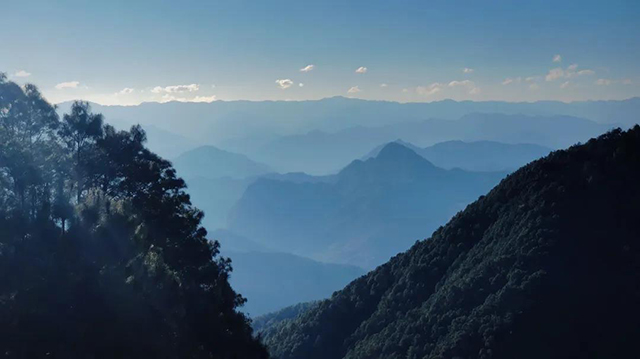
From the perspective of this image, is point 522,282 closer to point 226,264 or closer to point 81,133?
point 226,264

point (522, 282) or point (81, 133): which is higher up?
point (81, 133)

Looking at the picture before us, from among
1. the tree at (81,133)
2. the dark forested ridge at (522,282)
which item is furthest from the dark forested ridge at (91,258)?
the dark forested ridge at (522,282)

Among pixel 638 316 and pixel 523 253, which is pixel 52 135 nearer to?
pixel 523 253

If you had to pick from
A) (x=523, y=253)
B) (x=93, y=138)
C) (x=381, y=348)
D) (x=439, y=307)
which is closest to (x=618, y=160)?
(x=523, y=253)

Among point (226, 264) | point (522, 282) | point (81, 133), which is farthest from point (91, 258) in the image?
point (522, 282)

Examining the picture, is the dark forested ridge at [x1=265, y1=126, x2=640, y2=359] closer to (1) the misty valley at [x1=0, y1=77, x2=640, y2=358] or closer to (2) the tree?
(1) the misty valley at [x1=0, y1=77, x2=640, y2=358]

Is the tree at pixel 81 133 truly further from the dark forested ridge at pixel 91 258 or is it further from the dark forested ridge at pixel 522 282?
the dark forested ridge at pixel 522 282
